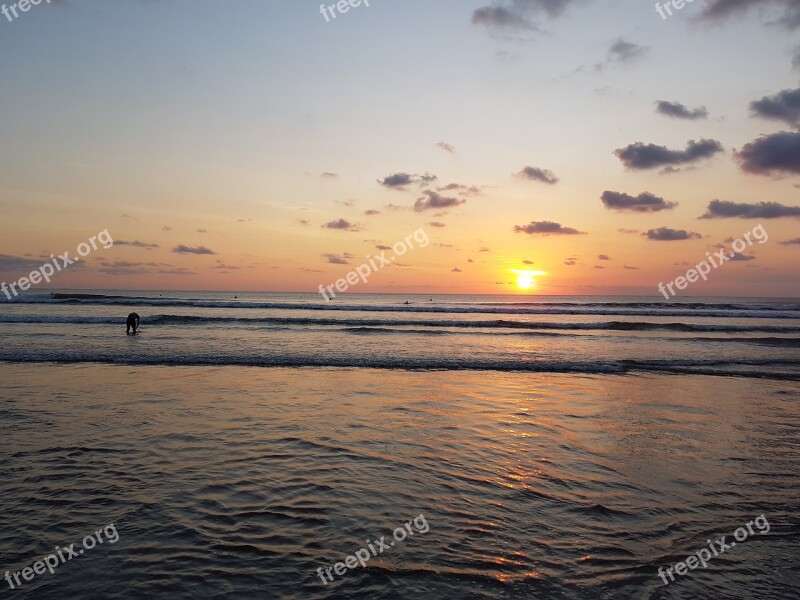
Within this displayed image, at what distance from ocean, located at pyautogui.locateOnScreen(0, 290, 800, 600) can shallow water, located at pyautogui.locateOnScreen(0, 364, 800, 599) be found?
0.03 meters

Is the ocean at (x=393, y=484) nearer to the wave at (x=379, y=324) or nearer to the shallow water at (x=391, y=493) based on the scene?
the shallow water at (x=391, y=493)

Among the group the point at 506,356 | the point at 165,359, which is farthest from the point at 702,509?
the point at 165,359

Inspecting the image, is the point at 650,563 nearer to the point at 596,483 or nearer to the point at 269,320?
the point at 596,483

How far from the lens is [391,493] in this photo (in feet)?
23.8

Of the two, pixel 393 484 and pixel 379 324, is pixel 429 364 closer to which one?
pixel 393 484

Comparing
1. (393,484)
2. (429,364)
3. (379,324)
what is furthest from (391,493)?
(379,324)

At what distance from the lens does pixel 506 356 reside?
2608 centimetres

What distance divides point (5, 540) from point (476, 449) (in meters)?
7.37

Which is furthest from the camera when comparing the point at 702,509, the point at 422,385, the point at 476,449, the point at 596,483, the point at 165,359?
the point at 165,359

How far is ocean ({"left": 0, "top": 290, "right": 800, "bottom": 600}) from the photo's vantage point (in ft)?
16.6

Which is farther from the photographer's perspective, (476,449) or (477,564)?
(476,449)

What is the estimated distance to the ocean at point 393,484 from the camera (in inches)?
199

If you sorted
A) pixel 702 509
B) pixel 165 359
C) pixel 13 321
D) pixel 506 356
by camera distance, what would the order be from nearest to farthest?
pixel 702 509, pixel 165 359, pixel 506 356, pixel 13 321

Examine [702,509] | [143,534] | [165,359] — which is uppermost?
[165,359]
